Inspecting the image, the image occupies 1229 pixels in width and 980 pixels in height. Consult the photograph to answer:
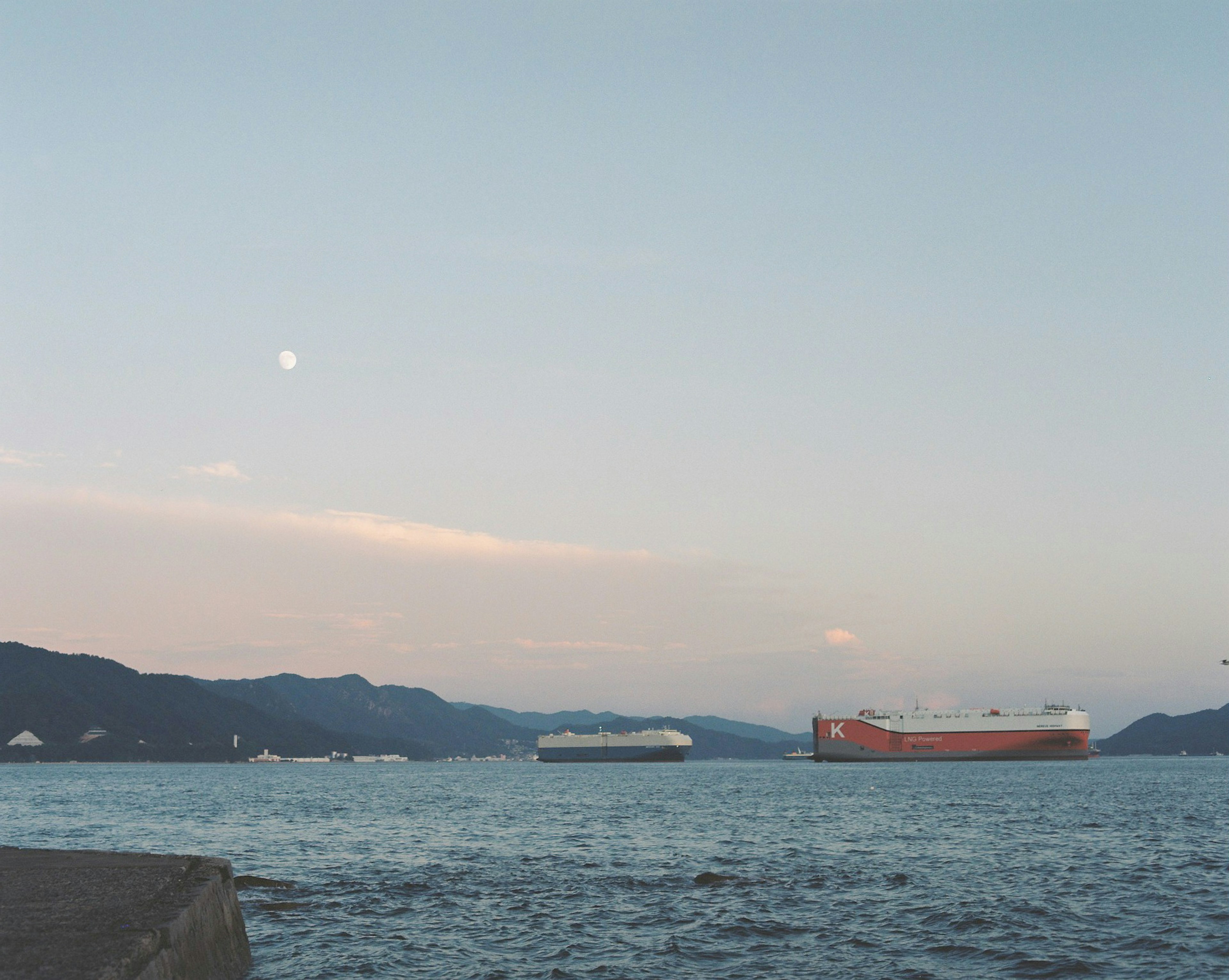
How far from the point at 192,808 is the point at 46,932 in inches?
2930

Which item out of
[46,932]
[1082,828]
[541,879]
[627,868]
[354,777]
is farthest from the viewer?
[354,777]

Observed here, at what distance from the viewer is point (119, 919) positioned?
57.5 ft

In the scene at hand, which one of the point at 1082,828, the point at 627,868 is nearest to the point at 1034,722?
the point at 1082,828

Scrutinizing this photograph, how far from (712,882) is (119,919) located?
25213 mm

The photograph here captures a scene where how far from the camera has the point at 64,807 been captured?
85562 millimetres

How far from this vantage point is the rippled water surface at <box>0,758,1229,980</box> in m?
26.1

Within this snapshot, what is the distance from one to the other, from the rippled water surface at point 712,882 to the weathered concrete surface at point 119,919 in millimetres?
2783

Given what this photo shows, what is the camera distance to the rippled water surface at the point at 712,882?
26094mm

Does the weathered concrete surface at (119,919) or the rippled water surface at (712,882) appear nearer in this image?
the weathered concrete surface at (119,919)

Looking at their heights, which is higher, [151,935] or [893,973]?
[151,935]

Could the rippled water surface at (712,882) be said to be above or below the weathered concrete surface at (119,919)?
below

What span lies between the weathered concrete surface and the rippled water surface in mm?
2783

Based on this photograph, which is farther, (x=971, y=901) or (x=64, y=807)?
(x=64, y=807)

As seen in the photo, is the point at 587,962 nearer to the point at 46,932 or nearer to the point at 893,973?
the point at 893,973
